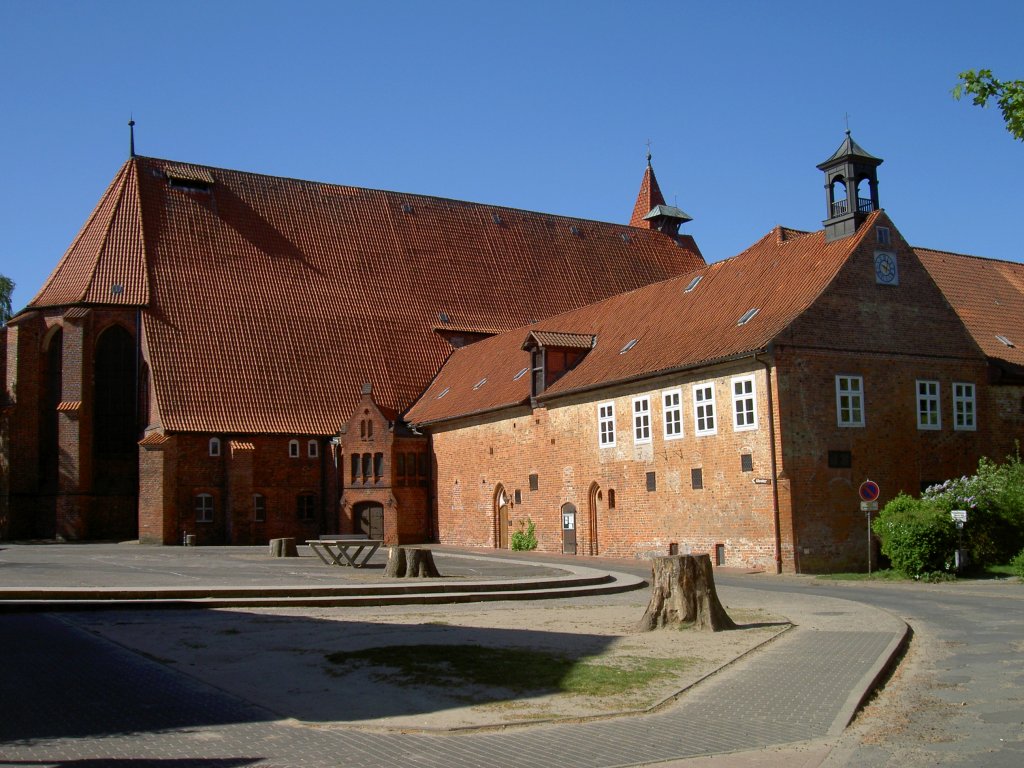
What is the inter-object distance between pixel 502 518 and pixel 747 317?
13818 mm

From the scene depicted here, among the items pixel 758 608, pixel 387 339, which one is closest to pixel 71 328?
pixel 387 339

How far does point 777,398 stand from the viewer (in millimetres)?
27578

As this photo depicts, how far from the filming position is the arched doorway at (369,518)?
44344 millimetres

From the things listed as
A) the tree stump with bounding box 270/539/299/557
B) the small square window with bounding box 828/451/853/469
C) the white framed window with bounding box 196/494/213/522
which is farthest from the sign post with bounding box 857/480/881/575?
the white framed window with bounding box 196/494/213/522

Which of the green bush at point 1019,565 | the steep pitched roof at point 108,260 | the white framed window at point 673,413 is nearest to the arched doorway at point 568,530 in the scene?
the white framed window at point 673,413

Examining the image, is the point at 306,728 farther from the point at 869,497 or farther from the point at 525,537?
the point at 525,537

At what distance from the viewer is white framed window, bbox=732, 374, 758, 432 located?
28359mm

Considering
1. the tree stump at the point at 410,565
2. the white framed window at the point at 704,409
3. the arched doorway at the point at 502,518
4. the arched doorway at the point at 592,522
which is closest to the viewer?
the tree stump at the point at 410,565

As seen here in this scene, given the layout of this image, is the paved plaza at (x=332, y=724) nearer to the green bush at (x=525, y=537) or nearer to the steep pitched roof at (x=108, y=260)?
the green bush at (x=525, y=537)

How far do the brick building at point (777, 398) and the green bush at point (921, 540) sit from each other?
2.84m

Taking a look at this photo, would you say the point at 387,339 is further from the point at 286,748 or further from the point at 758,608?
the point at 286,748

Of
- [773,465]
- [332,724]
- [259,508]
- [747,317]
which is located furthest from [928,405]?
[259,508]

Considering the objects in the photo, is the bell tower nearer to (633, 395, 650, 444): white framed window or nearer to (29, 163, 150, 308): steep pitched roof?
(633, 395, 650, 444): white framed window

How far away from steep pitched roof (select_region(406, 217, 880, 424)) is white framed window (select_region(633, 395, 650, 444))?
30.9 inches
